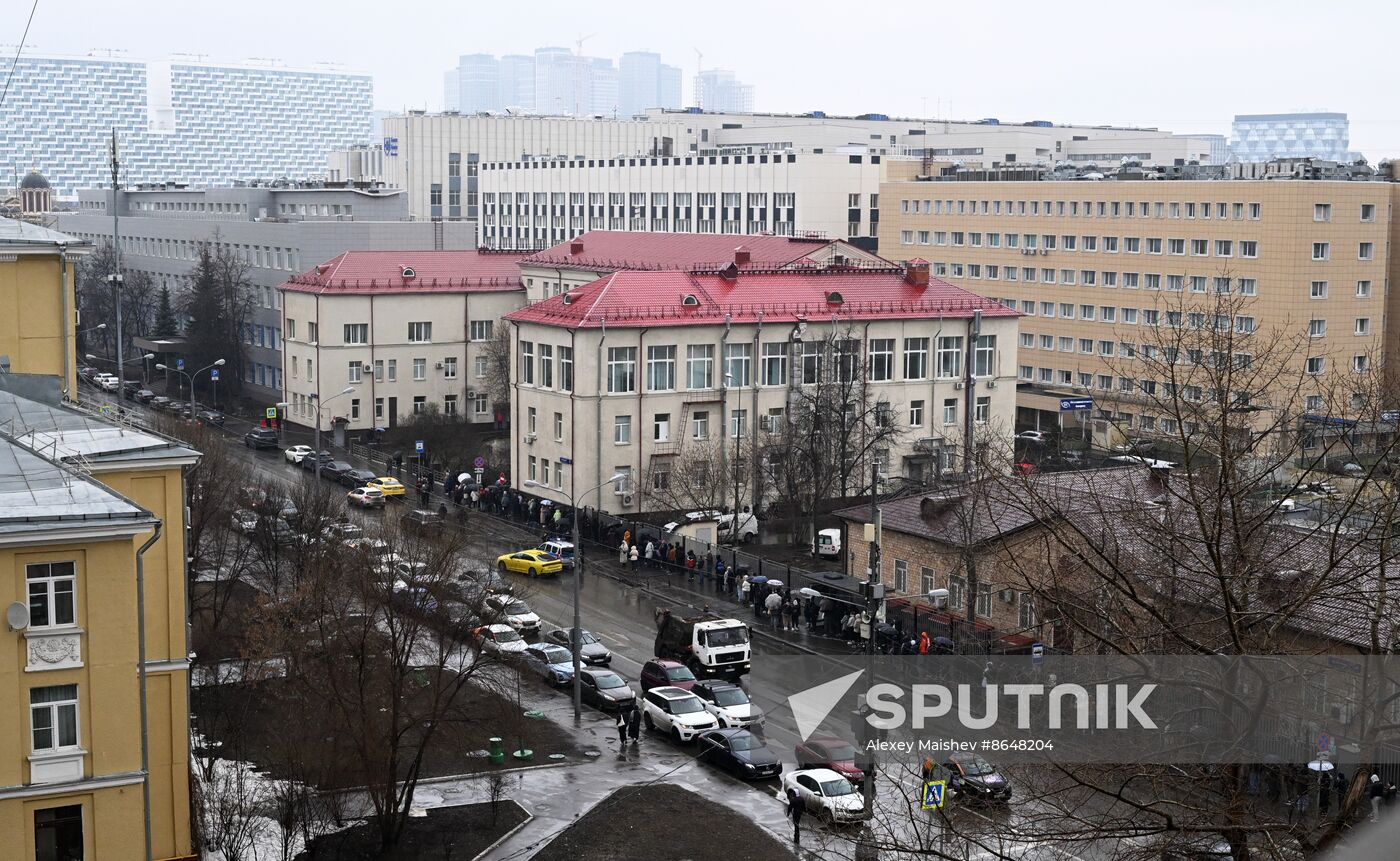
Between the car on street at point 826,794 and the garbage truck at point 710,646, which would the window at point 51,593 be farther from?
the garbage truck at point 710,646

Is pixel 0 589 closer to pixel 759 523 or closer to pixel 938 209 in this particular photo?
pixel 759 523

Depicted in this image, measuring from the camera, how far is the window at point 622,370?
4984cm

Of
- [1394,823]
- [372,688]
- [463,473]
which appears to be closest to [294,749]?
[372,688]

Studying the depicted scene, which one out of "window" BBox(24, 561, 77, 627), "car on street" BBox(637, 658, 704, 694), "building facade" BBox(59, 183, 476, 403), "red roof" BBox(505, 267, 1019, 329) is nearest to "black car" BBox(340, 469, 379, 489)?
"red roof" BBox(505, 267, 1019, 329)

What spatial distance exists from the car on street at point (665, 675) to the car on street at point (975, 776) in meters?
8.20

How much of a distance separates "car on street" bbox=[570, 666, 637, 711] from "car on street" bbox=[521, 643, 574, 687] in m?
0.56

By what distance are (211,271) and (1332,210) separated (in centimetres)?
5237

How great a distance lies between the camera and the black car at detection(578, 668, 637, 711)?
31375 mm

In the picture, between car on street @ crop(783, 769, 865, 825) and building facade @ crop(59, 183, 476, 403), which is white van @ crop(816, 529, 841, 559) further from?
building facade @ crop(59, 183, 476, 403)

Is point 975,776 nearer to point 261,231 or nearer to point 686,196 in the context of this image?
point 261,231

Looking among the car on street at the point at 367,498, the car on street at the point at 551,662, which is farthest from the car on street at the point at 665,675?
the car on street at the point at 367,498

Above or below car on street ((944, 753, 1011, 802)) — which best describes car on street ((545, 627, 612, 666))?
below

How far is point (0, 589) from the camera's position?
1842 cm

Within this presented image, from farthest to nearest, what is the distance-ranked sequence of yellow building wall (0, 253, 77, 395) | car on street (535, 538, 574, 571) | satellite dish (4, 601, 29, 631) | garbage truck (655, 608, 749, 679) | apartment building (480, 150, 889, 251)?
apartment building (480, 150, 889, 251) < car on street (535, 538, 574, 571) < garbage truck (655, 608, 749, 679) < yellow building wall (0, 253, 77, 395) < satellite dish (4, 601, 29, 631)
